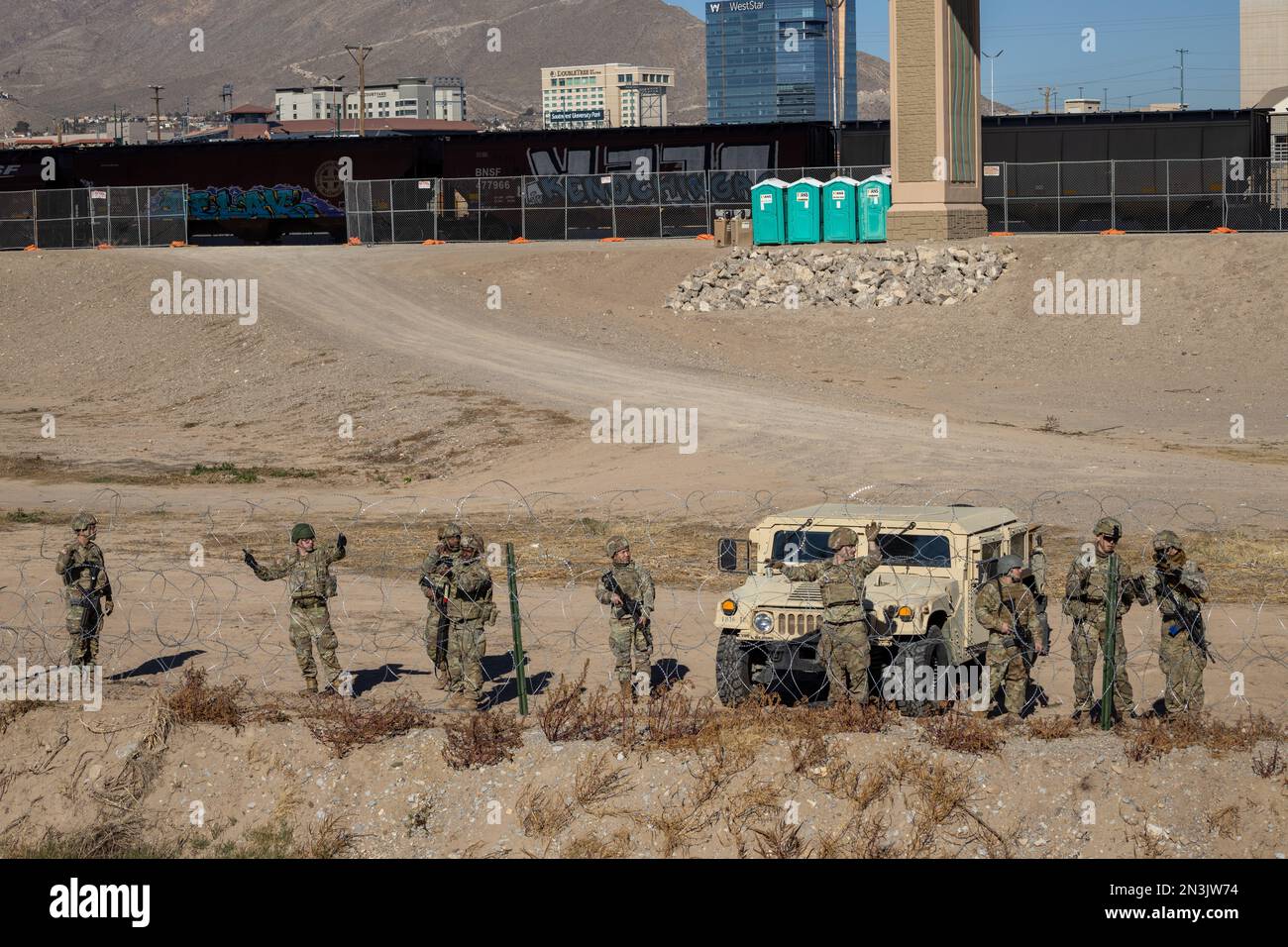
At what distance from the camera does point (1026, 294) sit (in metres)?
42.6

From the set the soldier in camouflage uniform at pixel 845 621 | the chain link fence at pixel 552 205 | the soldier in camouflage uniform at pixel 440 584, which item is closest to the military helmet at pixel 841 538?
the soldier in camouflage uniform at pixel 845 621

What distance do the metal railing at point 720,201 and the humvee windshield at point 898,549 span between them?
129ft

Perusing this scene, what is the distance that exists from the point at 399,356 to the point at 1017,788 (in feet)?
90.6

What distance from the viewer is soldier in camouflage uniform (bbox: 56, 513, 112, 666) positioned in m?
14.3

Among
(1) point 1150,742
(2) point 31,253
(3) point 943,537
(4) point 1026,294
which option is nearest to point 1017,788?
(1) point 1150,742

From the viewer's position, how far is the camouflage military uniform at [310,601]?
13.7m

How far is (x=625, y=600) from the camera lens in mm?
13297

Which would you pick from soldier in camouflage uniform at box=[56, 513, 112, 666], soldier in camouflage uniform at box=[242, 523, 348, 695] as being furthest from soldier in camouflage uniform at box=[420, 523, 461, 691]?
soldier in camouflage uniform at box=[56, 513, 112, 666]

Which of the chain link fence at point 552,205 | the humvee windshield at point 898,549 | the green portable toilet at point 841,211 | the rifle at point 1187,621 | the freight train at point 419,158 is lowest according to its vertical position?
the rifle at point 1187,621

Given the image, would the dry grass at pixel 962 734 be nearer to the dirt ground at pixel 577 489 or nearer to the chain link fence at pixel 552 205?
A: the dirt ground at pixel 577 489

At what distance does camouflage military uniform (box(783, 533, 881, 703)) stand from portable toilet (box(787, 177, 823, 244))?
124 ft

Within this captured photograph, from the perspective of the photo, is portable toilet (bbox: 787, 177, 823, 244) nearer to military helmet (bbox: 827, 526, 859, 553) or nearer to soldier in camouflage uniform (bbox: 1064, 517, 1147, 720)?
soldier in camouflage uniform (bbox: 1064, 517, 1147, 720)

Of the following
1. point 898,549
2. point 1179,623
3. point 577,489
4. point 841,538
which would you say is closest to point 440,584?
point 841,538

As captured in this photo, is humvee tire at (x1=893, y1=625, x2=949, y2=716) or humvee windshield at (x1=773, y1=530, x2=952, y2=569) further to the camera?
humvee windshield at (x1=773, y1=530, x2=952, y2=569)
